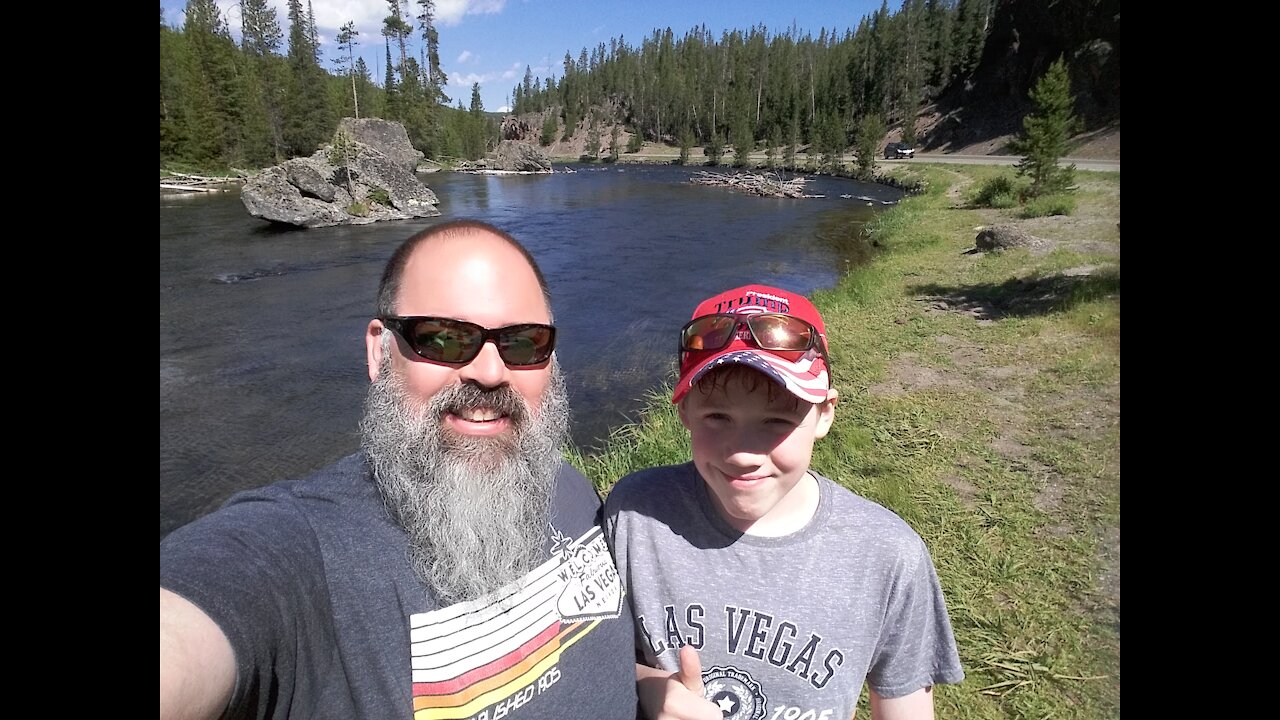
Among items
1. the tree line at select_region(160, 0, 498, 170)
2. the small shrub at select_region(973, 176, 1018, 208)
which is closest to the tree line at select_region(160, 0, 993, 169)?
the tree line at select_region(160, 0, 498, 170)

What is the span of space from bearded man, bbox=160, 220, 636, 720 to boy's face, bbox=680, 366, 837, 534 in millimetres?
456

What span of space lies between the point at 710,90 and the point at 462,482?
107 metres

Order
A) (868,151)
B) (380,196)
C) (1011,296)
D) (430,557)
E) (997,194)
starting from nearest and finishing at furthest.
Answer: (430,557)
(1011,296)
(997,194)
(380,196)
(868,151)

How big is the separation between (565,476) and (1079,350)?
7475mm

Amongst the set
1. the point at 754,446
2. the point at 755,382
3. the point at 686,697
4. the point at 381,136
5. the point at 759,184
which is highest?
the point at 381,136

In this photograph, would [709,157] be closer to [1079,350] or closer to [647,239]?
[647,239]

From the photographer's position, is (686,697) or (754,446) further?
(754,446)

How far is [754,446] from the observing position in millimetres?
1565

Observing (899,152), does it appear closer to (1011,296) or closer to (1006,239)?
(1006,239)

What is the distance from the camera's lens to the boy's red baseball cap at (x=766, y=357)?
1.53 m

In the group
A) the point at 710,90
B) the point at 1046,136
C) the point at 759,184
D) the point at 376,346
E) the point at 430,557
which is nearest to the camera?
the point at 430,557

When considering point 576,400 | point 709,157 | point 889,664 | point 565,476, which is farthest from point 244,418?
point 709,157

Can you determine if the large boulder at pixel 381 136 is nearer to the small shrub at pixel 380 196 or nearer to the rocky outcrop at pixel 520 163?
the small shrub at pixel 380 196

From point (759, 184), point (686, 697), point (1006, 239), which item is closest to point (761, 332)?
point (686, 697)
